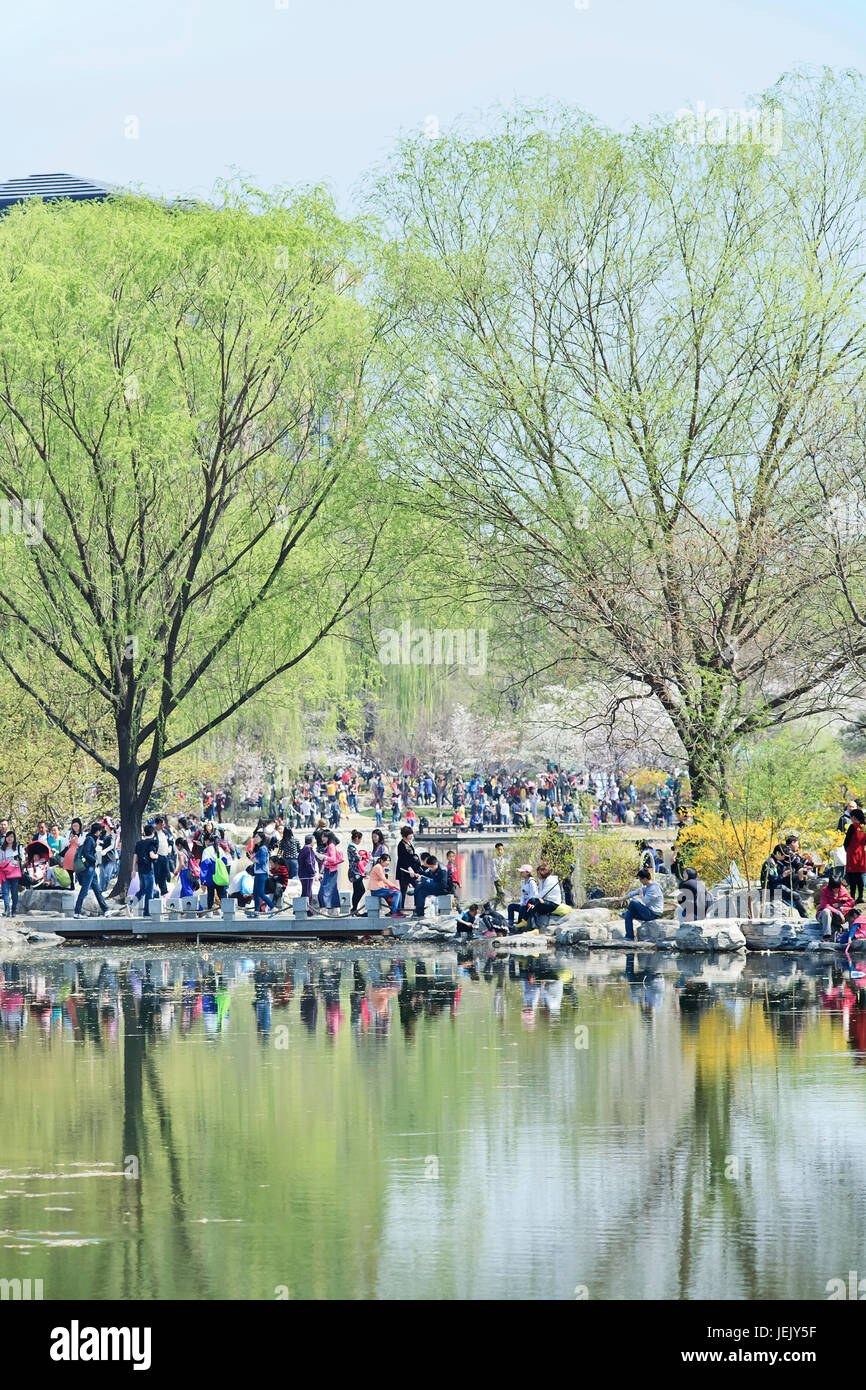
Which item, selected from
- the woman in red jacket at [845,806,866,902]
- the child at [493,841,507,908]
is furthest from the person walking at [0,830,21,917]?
the woman in red jacket at [845,806,866,902]

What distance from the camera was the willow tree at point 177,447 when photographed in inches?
1143

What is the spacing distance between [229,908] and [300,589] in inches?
267

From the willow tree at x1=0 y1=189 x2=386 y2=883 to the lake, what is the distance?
11710mm

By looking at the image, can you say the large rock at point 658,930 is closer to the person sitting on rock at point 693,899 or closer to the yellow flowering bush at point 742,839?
the person sitting on rock at point 693,899

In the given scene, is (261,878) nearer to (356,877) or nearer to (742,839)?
(356,877)

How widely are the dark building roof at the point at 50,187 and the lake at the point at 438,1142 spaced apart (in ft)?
393

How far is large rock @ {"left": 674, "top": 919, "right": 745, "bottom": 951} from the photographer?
2311 cm

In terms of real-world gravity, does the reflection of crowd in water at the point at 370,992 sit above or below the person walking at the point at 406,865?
below

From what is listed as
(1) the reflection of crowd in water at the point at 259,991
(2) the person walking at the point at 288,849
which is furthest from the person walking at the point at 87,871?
(1) the reflection of crowd in water at the point at 259,991

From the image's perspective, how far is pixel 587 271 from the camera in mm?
28375

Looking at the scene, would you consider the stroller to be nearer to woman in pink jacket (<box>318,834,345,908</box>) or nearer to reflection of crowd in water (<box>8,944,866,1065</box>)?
woman in pink jacket (<box>318,834,345,908</box>)

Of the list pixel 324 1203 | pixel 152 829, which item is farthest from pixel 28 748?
pixel 324 1203
